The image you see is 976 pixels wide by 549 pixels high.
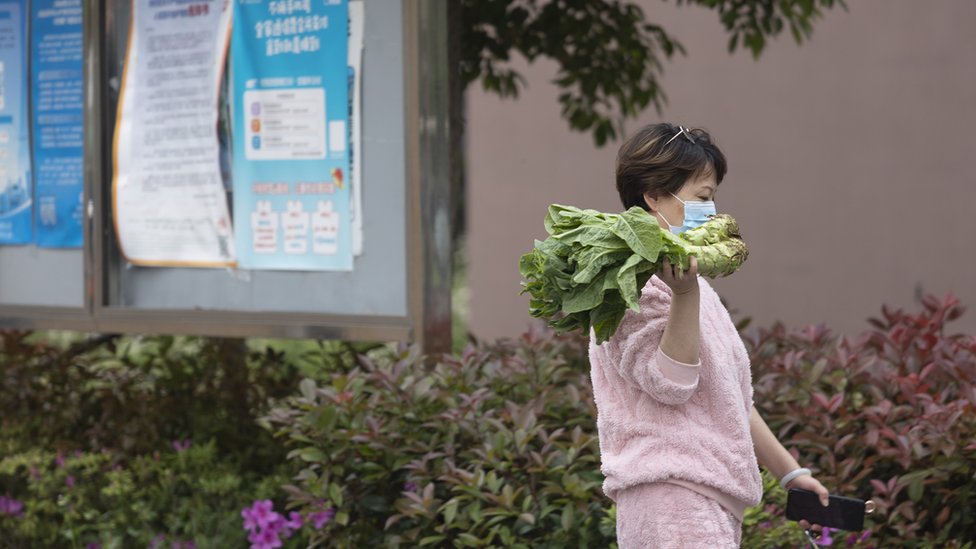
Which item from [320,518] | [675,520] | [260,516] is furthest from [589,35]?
[675,520]

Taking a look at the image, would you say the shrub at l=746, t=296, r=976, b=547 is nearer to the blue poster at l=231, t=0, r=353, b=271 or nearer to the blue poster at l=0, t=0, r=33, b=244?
the blue poster at l=231, t=0, r=353, b=271

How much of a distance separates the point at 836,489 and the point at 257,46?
2537mm

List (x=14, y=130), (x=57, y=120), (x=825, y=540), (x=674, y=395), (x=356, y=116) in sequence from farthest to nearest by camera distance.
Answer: (x=14, y=130)
(x=57, y=120)
(x=356, y=116)
(x=825, y=540)
(x=674, y=395)

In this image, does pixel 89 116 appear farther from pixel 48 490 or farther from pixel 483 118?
pixel 483 118

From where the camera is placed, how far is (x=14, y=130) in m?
5.39

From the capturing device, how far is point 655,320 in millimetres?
2619

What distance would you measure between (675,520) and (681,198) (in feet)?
2.14

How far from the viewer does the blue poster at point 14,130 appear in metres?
5.36

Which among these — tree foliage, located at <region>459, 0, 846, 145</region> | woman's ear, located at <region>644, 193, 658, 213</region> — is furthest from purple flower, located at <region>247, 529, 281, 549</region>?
tree foliage, located at <region>459, 0, 846, 145</region>

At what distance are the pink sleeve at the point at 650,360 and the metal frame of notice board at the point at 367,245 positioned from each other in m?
1.82

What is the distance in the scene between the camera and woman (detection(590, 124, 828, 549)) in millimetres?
2570

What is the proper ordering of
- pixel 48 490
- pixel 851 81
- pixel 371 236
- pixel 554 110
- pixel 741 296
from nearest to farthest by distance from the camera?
pixel 371 236
pixel 48 490
pixel 851 81
pixel 741 296
pixel 554 110

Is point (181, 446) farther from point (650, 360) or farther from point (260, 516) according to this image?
point (650, 360)

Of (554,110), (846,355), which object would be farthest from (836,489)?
(554,110)
